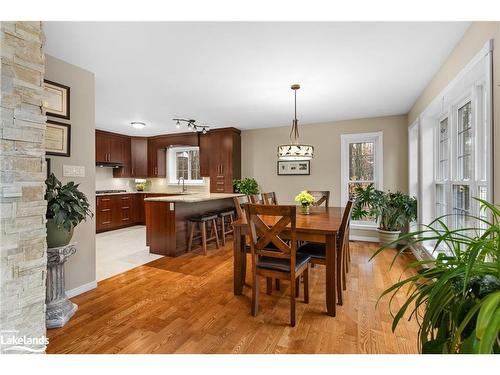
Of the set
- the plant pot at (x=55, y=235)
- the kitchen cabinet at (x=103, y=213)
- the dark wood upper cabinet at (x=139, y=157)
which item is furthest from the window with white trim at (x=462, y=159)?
the dark wood upper cabinet at (x=139, y=157)

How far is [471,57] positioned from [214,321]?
2.89m

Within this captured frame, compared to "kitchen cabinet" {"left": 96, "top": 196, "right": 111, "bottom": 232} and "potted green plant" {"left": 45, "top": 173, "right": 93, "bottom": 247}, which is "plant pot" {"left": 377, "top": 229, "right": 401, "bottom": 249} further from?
"kitchen cabinet" {"left": 96, "top": 196, "right": 111, "bottom": 232}

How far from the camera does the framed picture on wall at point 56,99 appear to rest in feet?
7.48

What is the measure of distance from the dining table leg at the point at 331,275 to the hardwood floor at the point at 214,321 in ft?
0.33

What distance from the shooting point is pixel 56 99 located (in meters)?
2.35

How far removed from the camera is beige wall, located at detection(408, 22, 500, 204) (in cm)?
153

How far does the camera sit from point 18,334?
137 centimetres

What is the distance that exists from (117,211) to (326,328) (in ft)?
18.3

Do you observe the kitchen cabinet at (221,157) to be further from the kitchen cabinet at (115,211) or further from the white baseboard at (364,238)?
the white baseboard at (364,238)

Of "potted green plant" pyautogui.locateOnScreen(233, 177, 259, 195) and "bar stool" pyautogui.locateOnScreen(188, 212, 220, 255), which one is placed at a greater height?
"potted green plant" pyautogui.locateOnScreen(233, 177, 259, 195)

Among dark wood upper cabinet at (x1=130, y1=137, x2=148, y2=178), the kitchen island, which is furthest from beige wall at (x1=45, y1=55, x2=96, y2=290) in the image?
dark wood upper cabinet at (x1=130, y1=137, x2=148, y2=178)

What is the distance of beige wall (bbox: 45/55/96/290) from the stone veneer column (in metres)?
1.04
